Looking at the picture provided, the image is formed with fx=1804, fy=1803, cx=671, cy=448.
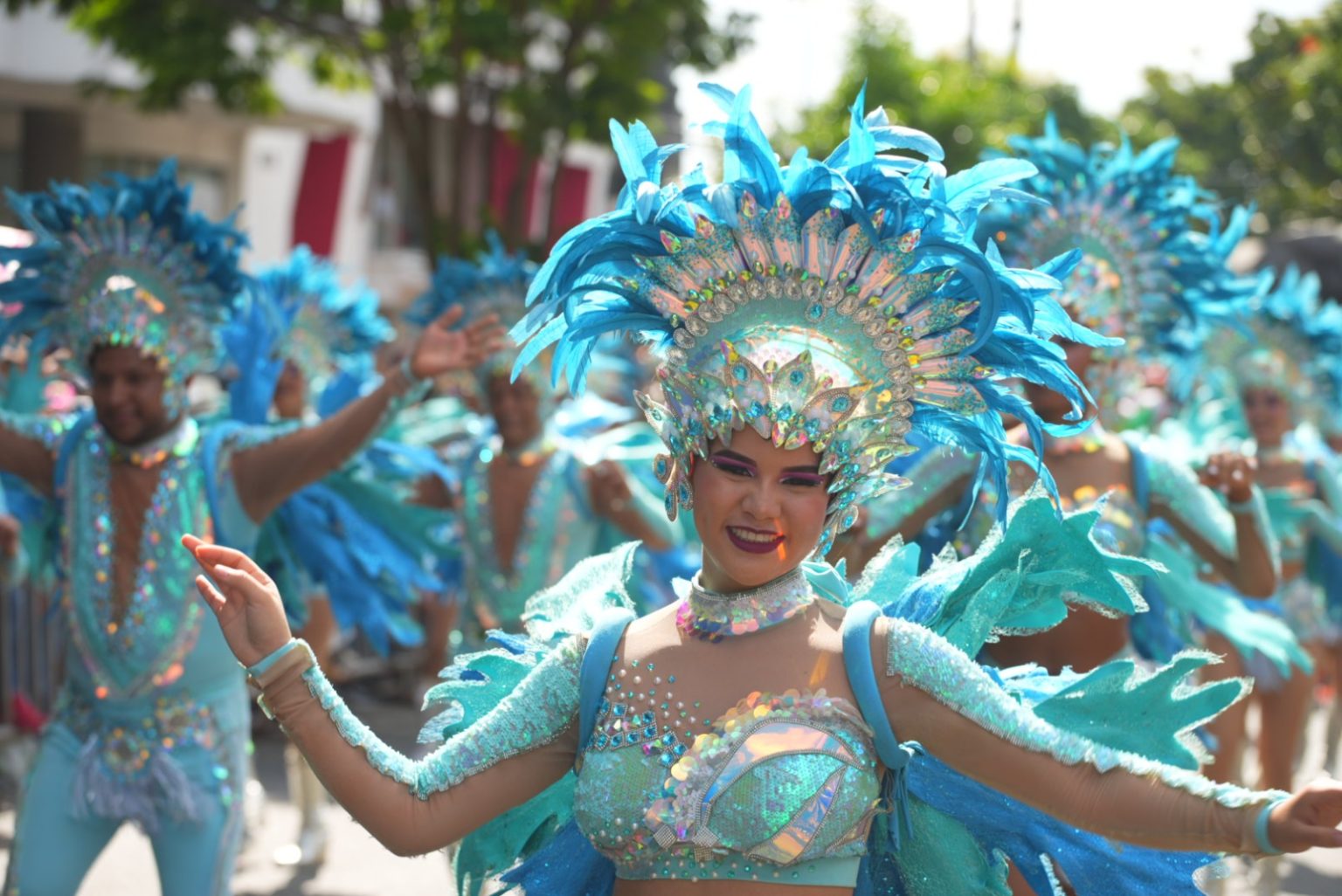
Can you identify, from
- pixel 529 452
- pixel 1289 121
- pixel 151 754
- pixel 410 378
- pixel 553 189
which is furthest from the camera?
pixel 1289 121

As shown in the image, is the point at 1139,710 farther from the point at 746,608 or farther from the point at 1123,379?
the point at 1123,379

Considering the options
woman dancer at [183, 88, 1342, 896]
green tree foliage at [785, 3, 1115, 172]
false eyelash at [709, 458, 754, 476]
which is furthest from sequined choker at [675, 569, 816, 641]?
green tree foliage at [785, 3, 1115, 172]

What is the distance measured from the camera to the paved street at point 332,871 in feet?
23.4

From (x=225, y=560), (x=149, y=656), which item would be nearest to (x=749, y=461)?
(x=225, y=560)

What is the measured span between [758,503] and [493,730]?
625 mm


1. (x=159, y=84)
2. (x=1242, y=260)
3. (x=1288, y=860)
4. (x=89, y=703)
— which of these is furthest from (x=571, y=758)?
(x=1242, y=260)

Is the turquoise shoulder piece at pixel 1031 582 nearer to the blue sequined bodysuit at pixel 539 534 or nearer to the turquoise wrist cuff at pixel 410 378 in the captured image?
the turquoise wrist cuff at pixel 410 378

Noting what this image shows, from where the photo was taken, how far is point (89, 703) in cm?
500

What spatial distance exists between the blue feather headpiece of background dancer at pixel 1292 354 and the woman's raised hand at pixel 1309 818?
6.49 meters

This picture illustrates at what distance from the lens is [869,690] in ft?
9.86

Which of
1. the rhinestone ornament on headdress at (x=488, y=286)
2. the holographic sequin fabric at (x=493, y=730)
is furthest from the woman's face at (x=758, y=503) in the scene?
the rhinestone ornament on headdress at (x=488, y=286)

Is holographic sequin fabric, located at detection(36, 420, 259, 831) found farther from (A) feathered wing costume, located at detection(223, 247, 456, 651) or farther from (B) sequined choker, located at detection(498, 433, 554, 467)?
(B) sequined choker, located at detection(498, 433, 554, 467)

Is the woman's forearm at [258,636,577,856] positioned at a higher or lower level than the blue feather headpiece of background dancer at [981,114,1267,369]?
lower

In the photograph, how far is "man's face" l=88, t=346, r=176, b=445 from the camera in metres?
5.11
